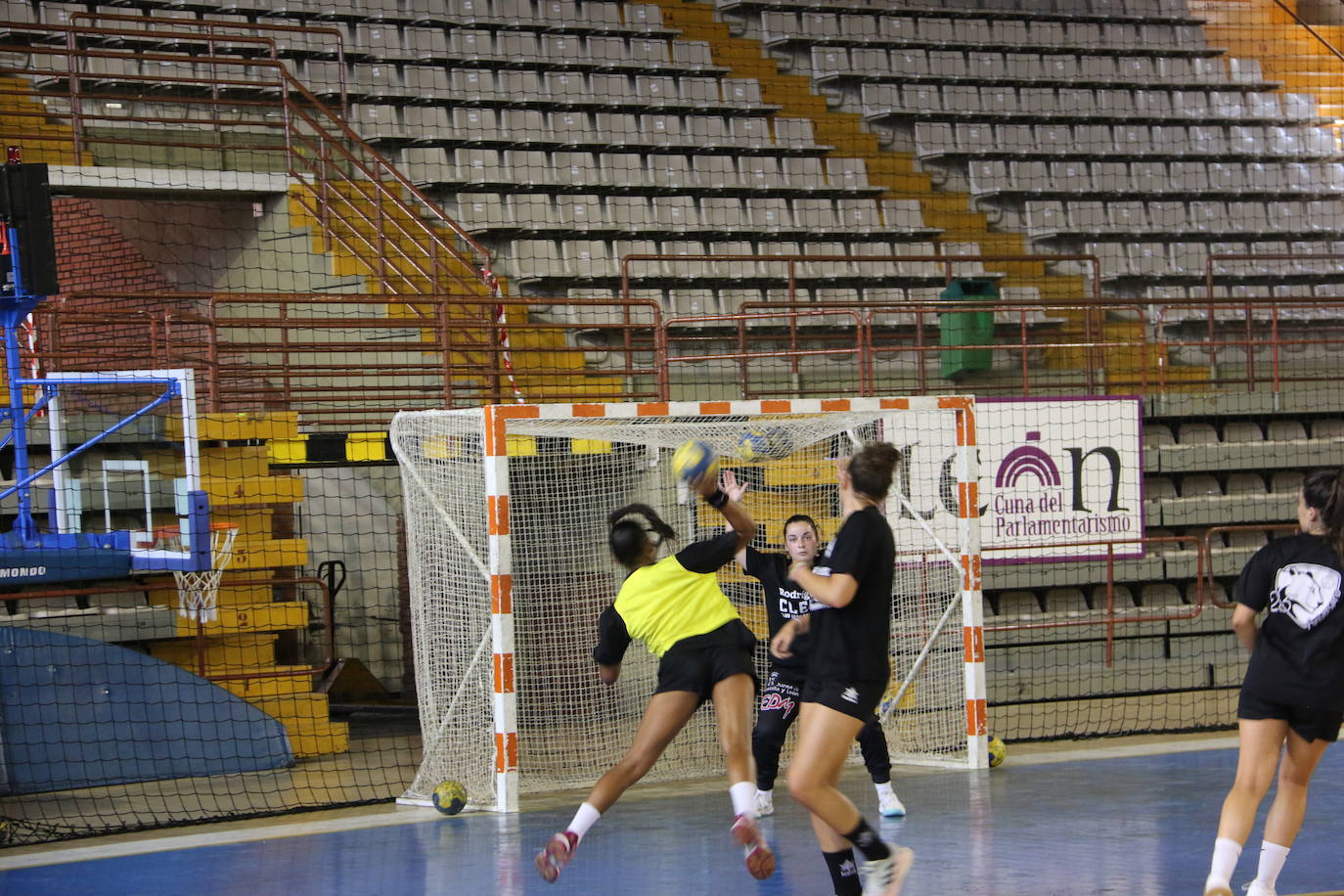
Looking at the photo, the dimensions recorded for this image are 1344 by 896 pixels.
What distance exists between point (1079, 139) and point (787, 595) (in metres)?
13.1

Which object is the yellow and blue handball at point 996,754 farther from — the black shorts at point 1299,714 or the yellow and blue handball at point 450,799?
the black shorts at point 1299,714

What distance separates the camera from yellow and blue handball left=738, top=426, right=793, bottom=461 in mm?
9469

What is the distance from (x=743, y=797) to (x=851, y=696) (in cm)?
119

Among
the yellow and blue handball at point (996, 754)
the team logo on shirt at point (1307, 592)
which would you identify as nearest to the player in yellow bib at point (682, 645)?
the team logo on shirt at point (1307, 592)

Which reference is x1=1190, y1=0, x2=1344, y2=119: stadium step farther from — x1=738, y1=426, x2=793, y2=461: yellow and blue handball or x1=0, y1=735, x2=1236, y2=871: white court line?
x1=0, y1=735, x2=1236, y2=871: white court line

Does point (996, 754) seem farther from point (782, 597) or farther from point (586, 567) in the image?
point (586, 567)

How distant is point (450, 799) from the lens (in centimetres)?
838

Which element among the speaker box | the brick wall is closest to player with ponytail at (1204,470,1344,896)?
the speaker box

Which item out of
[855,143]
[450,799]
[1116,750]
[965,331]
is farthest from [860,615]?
[855,143]

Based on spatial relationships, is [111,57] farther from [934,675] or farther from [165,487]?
[934,675]

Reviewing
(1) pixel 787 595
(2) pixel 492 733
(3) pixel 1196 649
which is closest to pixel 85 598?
(2) pixel 492 733

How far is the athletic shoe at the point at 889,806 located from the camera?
7895 mm

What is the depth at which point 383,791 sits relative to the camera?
9227 mm

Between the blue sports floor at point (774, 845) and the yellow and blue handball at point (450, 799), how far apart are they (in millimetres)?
71
